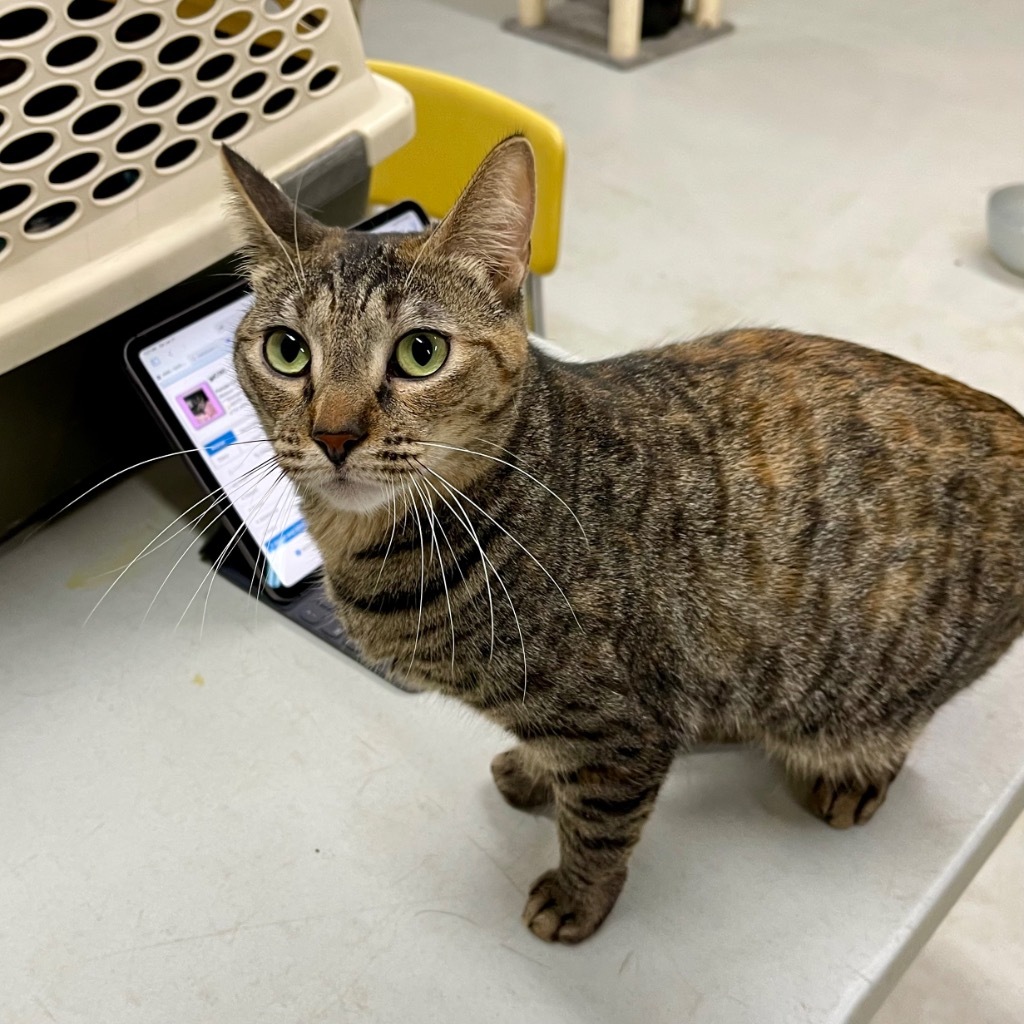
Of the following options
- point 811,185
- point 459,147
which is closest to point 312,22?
point 459,147

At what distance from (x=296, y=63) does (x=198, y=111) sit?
0.13 meters

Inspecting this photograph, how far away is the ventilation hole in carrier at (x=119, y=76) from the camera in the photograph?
89 centimetres

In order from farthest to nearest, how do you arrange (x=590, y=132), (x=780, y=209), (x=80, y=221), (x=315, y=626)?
(x=590, y=132) < (x=780, y=209) < (x=315, y=626) < (x=80, y=221)

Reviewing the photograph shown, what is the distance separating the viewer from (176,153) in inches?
38.2

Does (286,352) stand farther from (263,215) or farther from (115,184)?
(115,184)

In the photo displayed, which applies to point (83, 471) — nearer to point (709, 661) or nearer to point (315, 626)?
point (315, 626)

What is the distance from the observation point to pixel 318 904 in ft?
2.72

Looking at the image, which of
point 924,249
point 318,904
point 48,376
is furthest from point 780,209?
point 318,904

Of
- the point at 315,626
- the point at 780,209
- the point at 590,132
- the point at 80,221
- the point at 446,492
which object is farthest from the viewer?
the point at 590,132

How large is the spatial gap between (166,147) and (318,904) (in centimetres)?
72

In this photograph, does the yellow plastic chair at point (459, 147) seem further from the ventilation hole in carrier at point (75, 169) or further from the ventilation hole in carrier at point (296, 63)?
the ventilation hole in carrier at point (75, 169)

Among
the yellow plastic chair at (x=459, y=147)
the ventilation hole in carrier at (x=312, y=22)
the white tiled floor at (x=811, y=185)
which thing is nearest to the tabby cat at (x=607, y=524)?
the ventilation hole in carrier at (x=312, y=22)

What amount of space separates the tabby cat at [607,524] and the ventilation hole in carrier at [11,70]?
24 cm

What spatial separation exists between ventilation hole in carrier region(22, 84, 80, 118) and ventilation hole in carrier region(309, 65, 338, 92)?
0.28m
